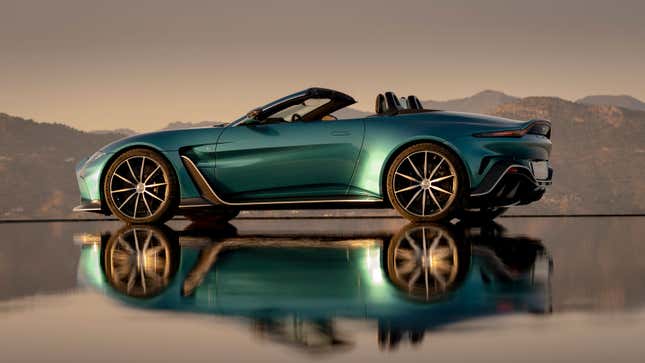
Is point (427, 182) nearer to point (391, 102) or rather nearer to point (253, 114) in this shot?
point (391, 102)

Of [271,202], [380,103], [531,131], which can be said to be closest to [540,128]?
[531,131]

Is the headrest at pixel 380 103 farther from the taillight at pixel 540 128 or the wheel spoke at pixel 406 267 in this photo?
the wheel spoke at pixel 406 267

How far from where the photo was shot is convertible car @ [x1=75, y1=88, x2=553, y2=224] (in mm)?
9242

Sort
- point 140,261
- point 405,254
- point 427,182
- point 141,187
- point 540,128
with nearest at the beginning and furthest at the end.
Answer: point 140,261, point 405,254, point 427,182, point 540,128, point 141,187

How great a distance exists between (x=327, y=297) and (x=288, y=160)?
446 cm

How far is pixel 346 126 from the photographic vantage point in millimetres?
9359

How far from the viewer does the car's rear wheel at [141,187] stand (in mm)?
9930

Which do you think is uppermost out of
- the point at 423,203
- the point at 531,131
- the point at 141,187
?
the point at 531,131

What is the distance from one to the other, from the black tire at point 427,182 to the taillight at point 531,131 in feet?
1.40

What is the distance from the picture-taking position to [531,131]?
9.52 meters

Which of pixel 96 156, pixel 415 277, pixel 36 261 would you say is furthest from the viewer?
pixel 96 156

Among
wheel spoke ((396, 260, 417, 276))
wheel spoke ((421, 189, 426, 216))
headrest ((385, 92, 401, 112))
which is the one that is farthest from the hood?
wheel spoke ((396, 260, 417, 276))

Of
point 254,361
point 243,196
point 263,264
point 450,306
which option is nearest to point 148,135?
point 243,196

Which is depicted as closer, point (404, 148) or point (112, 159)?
point (404, 148)
